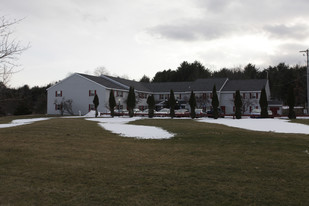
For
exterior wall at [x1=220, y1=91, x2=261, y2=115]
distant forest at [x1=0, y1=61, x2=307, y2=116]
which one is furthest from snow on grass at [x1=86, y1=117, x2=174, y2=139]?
distant forest at [x1=0, y1=61, x2=307, y2=116]

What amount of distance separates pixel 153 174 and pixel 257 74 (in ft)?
276

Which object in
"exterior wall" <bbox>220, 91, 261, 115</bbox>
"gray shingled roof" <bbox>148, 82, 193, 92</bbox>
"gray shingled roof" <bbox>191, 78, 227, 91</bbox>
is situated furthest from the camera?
"gray shingled roof" <bbox>148, 82, 193, 92</bbox>

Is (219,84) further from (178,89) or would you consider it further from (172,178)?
Answer: (172,178)

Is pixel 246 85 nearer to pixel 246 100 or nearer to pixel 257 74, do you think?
pixel 246 100

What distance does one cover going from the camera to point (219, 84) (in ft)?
187

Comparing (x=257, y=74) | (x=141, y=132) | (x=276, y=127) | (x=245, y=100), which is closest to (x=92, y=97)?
(x=245, y=100)

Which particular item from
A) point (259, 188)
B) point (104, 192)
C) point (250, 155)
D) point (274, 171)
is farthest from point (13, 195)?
point (250, 155)

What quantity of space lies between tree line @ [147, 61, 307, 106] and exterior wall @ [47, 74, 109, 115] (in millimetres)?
37473

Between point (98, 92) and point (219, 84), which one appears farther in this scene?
point (219, 84)

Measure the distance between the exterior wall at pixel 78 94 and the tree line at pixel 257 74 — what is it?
37.5m

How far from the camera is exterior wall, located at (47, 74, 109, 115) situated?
49.2 metres

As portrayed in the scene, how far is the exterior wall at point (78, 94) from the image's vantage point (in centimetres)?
4922

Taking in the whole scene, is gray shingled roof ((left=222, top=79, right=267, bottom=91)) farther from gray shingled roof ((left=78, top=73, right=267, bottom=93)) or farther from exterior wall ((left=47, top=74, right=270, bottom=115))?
exterior wall ((left=47, top=74, right=270, bottom=115))

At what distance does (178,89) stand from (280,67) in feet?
130
